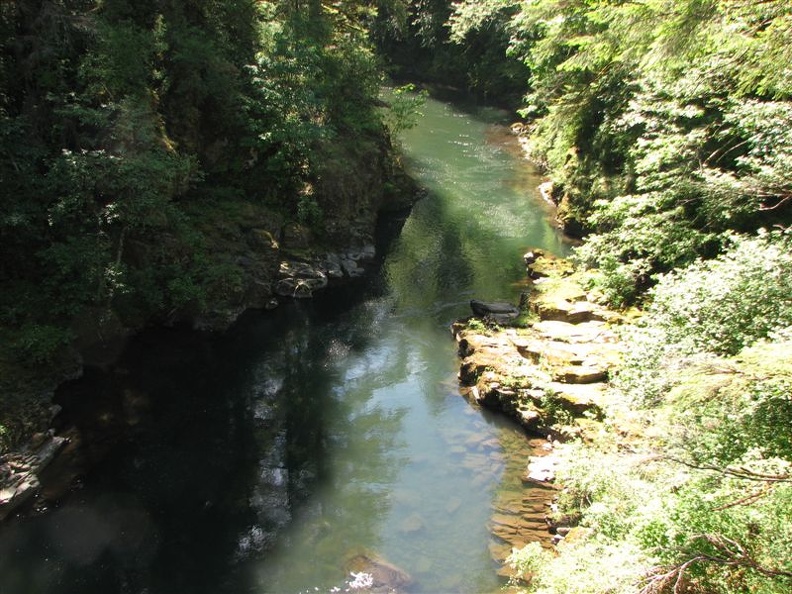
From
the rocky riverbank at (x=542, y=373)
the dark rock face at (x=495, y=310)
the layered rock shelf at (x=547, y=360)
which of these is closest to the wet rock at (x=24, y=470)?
the rocky riverbank at (x=542, y=373)

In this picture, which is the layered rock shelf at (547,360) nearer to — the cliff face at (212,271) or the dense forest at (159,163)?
the cliff face at (212,271)

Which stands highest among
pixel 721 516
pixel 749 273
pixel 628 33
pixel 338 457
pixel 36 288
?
pixel 628 33

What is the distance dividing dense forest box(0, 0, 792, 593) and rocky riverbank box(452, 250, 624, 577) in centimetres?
83

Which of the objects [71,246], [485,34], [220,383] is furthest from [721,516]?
[485,34]

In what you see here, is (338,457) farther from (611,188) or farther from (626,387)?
(611,188)

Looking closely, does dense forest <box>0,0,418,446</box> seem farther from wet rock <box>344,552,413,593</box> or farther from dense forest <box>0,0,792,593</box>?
wet rock <box>344,552,413,593</box>

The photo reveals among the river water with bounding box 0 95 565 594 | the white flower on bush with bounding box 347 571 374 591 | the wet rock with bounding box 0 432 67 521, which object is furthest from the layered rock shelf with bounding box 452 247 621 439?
the wet rock with bounding box 0 432 67 521

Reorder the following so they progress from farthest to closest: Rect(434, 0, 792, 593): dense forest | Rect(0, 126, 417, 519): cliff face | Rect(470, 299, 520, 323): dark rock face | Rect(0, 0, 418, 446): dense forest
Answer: Rect(470, 299, 520, 323): dark rock face < Rect(0, 0, 418, 446): dense forest < Rect(0, 126, 417, 519): cliff face < Rect(434, 0, 792, 593): dense forest

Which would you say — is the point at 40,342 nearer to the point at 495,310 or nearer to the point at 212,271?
the point at 212,271

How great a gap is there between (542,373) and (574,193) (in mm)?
11154

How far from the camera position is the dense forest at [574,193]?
6.20 m

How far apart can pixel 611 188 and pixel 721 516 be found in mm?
15038

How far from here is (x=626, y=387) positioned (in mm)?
9719

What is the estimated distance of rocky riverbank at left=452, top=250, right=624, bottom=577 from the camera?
32.2ft
